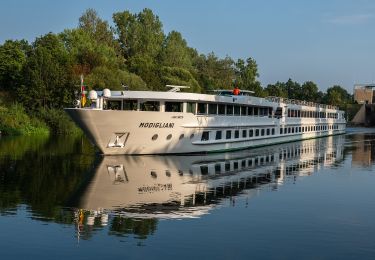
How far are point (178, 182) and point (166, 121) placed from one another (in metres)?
11.4

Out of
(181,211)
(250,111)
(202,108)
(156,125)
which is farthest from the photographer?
(250,111)

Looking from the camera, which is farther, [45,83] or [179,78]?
[179,78]

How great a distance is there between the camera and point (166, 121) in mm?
37281

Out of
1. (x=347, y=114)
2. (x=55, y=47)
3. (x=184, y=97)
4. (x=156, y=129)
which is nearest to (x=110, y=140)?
(x=156, y=129)

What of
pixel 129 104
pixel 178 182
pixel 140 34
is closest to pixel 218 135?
pixel 129 104

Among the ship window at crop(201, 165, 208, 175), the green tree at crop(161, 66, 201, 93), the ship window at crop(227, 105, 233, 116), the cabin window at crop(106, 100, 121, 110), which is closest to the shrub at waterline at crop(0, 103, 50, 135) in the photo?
the green tree at crop(161, 66, 201, 93)

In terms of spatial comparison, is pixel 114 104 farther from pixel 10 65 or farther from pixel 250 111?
Answer: pixel 10 65

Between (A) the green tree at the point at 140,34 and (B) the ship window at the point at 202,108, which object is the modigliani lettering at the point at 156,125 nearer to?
Result: (B) the ship window at the point at 202,108

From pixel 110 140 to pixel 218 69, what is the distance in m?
108

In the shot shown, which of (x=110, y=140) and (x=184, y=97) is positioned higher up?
(x=184, y=97)

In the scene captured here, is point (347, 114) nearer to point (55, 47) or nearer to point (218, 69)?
point (218, 69)

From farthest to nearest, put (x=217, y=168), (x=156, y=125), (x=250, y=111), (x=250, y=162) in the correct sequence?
(x=250, y=111) → (x=250, y=162) → (x=156, y=125) → (x=217, y=168)

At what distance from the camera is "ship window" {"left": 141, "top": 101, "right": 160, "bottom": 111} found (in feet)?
127

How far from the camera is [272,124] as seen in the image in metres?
57.1
